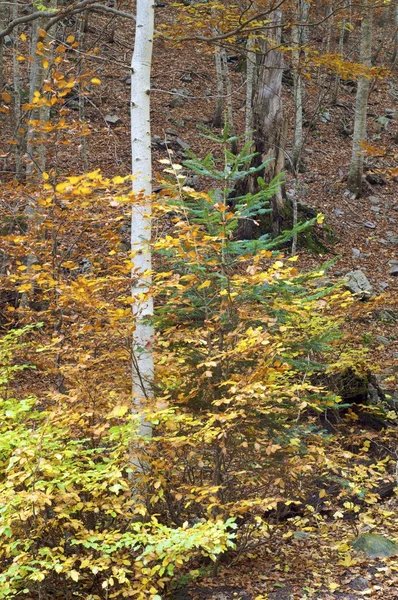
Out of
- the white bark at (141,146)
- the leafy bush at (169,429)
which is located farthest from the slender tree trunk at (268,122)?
the leafy bush at (169,429)

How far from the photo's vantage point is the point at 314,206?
14609mm

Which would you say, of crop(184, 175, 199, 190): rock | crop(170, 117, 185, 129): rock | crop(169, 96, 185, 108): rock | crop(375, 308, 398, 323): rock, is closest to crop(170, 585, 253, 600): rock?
crop(375, 308, 398, 323): rock

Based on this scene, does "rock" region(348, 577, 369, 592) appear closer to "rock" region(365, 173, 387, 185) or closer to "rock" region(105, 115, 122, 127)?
"rock" region(365, 173, 387, 185)

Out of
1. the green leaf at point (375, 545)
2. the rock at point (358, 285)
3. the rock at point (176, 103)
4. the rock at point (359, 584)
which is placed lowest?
the green leaf at point (375, 545)

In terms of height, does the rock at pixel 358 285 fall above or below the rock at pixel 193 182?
below

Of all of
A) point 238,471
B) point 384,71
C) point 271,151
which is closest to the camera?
point 238,471

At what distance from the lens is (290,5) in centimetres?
1489

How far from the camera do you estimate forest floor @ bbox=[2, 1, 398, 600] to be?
14.7ft

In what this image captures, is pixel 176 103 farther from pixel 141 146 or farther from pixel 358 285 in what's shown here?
pixel 141 146

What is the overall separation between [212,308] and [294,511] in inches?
109

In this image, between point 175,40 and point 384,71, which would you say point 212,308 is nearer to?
point 175,40

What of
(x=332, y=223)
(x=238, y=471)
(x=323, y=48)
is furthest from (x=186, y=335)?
(x=323, y=48)

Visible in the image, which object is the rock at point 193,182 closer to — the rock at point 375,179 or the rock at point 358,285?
the rock at point 358,285

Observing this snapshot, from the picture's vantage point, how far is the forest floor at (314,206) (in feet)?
14.7
